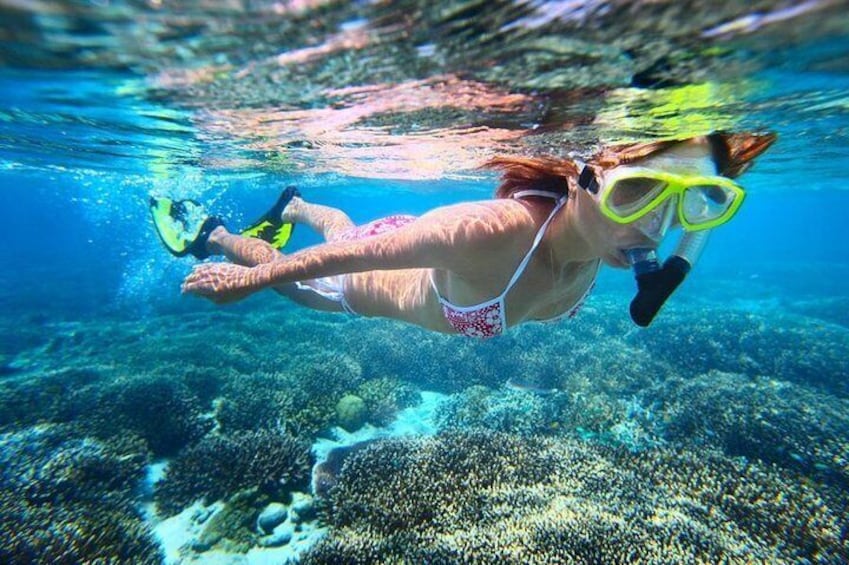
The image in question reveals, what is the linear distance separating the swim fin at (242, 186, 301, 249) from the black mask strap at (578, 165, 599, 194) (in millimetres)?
5952

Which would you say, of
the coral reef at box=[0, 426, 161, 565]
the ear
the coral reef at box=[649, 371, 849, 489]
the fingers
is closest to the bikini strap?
the ear

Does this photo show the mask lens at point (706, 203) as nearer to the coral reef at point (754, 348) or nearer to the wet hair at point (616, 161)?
the wet hair at point (616, 161)

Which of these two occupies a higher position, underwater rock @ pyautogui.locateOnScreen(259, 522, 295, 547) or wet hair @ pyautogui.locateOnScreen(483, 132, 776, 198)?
wet hair @ pyautogui.locateOnScreen(483, 132, 776, 198)

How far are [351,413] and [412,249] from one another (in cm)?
666

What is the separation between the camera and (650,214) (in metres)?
2.82

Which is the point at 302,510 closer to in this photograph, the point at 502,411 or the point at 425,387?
the point at 502,411

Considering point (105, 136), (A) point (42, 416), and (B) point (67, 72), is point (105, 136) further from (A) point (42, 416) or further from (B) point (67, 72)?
(A) point (42, 416)

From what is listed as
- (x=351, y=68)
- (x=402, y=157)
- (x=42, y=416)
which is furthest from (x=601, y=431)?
(x=42, y=416)

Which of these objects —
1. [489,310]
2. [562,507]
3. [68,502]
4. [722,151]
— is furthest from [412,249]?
[68,502]

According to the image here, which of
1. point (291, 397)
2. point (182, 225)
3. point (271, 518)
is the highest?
point (182, 225)

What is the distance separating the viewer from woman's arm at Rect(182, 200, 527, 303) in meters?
3.11

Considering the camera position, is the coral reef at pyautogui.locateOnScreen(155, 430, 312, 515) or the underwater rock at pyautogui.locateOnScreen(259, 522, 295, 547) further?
the coral reef at pyautogui.locateOnScreen(155, 430, 312, 515)

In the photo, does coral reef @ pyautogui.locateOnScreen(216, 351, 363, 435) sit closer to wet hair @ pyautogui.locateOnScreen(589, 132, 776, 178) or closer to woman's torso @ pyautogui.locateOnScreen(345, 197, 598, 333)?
woman's torso @ pyautogui.locateOnScreen(345, 197, 598, 333)

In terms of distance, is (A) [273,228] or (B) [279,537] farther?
(A) [273,228]
